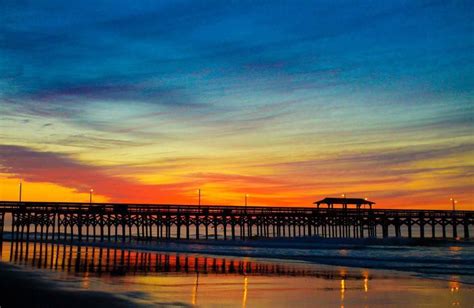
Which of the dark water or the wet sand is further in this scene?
the dark water

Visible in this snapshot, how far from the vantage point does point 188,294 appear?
1547 centimetres

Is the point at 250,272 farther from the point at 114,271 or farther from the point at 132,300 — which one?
the point at 132,300

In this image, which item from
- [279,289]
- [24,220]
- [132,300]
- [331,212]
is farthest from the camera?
[331,212]

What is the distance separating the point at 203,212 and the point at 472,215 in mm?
34006

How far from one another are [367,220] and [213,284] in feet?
168

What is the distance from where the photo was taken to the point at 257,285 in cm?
1805

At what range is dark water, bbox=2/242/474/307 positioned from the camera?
14648 mm

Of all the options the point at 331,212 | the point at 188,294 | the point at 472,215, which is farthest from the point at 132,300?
the point at 472,215

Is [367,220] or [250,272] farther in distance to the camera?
[367,220]

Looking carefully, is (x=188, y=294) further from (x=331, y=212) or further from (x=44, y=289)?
(x=331, y=212)

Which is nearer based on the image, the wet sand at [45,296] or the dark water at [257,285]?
the wet sand at [45,296]

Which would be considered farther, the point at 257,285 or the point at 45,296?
the point at 257,285

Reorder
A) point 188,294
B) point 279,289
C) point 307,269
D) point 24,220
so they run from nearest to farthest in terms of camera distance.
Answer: point 188,294 < point 279,289 < point 307,269 < point 24,220

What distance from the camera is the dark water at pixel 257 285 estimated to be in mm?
14648
